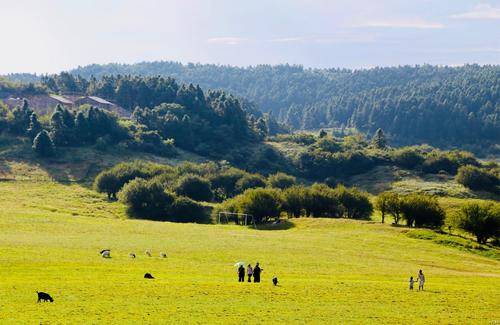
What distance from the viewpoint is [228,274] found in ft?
190

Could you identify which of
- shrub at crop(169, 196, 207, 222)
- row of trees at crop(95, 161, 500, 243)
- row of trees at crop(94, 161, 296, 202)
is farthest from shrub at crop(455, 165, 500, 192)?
shrub at crop(169, 196, 207, 222)

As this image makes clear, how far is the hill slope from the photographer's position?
133ft

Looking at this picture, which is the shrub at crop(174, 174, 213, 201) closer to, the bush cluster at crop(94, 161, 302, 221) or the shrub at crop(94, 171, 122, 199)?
the bush cluster at crop(94, 161, 302, 221)

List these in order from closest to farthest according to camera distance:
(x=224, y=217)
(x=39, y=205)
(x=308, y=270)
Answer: (x=308, y=270) → (x=39, y=205) → (x=224, y=217)

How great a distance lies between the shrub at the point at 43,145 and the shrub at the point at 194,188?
176 ft

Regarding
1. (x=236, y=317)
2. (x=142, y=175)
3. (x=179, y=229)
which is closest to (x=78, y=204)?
(x=142, y=175)

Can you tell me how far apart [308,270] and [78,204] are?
80.5 meters

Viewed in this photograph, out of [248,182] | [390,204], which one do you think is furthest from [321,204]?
[248,182]

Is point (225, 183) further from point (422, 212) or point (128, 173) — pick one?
point (422, 212)


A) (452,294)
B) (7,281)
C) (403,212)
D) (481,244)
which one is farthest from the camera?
(403,212)

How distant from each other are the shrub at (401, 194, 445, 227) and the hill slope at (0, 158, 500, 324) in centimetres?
844

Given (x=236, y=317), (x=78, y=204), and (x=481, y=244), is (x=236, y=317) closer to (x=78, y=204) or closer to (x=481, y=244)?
(x=481, y=244)

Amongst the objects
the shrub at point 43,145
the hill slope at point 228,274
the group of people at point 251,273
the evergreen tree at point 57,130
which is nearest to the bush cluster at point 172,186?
the hill slope at point 228,274

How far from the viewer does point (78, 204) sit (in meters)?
133
